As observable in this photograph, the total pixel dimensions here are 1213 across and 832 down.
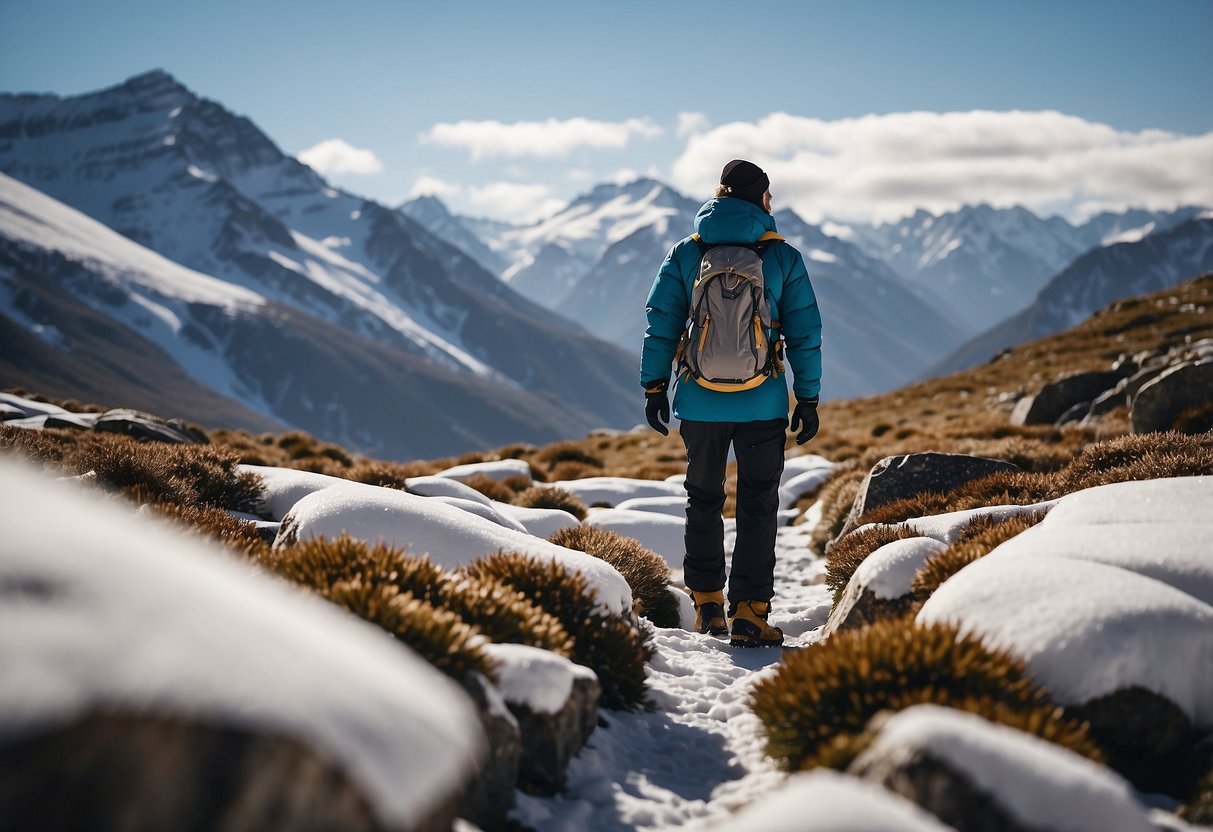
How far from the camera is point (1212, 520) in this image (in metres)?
5.84

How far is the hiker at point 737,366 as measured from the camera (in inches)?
298

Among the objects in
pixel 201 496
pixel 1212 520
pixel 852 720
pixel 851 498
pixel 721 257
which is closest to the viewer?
pixel 852 720

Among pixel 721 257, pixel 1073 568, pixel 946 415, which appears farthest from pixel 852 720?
pixel 946 415

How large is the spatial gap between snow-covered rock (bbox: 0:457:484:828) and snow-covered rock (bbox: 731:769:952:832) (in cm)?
107

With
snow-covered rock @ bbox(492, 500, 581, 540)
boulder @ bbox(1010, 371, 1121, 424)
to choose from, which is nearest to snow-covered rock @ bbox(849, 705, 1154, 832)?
snow-covered rock @ bbox(492, 500, 581, 540)

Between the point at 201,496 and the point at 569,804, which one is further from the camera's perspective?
the point at 201,496

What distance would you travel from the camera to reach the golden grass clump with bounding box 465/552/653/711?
19.3ft

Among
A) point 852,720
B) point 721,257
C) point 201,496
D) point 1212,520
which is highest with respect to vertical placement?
point 721,257

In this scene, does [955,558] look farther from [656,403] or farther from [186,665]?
[186,665]

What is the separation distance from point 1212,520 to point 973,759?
12.8 ft

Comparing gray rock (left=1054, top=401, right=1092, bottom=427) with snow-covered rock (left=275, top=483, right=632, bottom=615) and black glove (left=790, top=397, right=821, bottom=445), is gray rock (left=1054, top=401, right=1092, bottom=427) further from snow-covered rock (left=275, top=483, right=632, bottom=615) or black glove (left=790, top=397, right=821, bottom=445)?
snow-covered rock (left=275, top=483, right=632, bottom=615)

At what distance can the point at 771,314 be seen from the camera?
7.68 metres

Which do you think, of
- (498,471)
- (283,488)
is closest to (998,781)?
(283,488)

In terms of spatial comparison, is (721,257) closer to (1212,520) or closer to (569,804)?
(1212,520)
